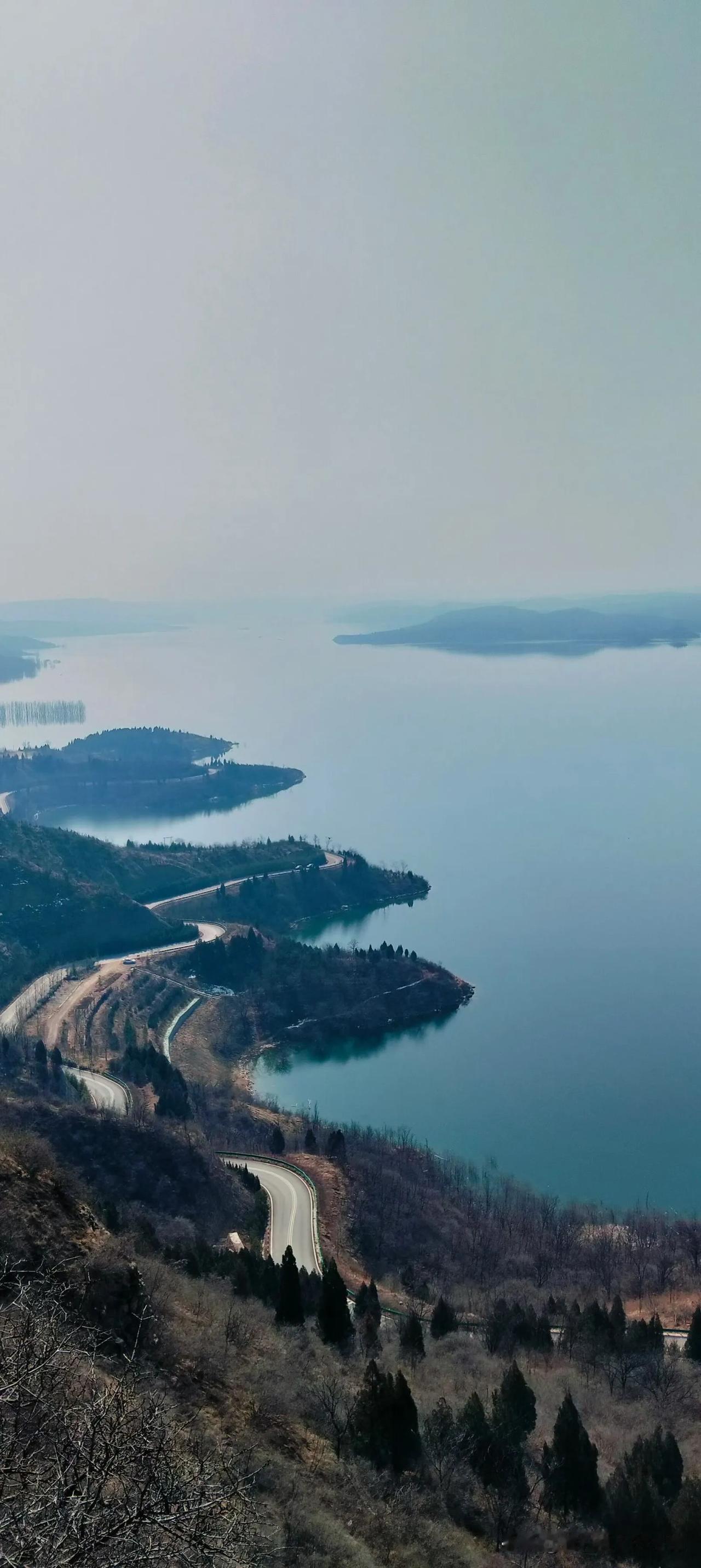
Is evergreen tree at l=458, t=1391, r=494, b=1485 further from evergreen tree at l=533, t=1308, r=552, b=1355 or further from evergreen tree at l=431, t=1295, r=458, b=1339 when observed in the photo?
evergreen tree at l=533, t=1308, r=552, b=1355

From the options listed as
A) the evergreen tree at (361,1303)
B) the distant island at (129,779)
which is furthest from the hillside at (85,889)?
the evergreen tree at (361,1303)

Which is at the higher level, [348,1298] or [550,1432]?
[550,1432]

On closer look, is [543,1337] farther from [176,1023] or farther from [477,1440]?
[176,1023]

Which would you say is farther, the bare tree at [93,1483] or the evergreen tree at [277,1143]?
the evergreen tree at [277,1143]

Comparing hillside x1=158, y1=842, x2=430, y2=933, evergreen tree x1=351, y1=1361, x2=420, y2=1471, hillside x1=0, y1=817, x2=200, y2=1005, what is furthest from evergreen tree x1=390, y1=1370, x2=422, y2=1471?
hillside x1=158, y1=842, x2=430, y2=933

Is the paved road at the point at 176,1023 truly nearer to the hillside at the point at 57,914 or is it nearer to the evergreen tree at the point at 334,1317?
the hillside at the point at 57,914

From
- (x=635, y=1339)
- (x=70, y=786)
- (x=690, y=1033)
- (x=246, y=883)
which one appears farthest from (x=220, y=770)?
(x=635, y=1339)

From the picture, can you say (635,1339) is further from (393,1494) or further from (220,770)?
(220,770)
